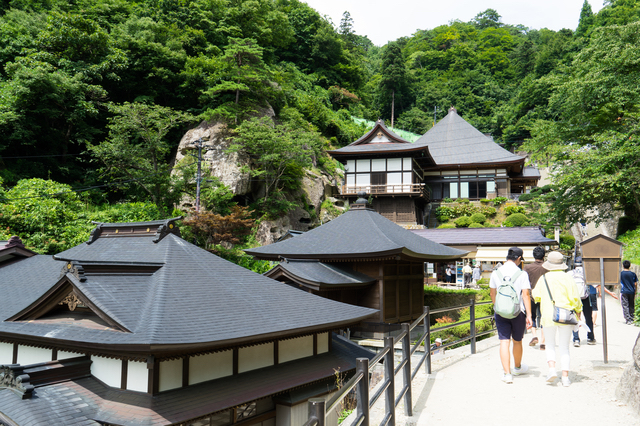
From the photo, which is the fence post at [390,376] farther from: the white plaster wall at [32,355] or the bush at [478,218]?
the bush at [478,218]

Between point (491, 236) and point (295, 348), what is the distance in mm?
19152

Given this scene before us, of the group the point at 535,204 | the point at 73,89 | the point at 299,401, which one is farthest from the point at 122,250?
the point at 535,204

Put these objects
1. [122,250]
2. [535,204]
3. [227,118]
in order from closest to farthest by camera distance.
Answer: [122,250] → [227,118] → [535,204]

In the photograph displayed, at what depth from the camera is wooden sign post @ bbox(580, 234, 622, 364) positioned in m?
7.39

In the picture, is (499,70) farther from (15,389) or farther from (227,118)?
(15,389)

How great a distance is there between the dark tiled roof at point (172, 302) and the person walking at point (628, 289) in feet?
23.2

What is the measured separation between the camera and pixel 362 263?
46.1ft

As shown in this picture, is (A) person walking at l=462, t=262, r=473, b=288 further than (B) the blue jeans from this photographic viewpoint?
Yes

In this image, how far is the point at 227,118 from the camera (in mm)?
29594

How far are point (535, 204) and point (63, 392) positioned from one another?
1316 inches

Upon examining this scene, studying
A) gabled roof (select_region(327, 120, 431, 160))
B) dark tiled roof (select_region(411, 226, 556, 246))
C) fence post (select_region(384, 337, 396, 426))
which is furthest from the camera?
gabled roof (select_region(327, 120, 431, 160))

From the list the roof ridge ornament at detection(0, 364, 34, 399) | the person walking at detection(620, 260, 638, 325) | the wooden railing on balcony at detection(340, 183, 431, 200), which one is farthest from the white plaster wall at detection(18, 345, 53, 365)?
the wooden railing on balcony at detection(340, 183, 431, 200)

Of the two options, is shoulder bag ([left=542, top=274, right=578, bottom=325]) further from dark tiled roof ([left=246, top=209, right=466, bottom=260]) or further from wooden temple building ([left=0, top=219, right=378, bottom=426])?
dark tiled roof ([left=246, top=209, right=466, bottom=260])

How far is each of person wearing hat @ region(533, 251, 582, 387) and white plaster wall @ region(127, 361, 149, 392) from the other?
6.00 metres
